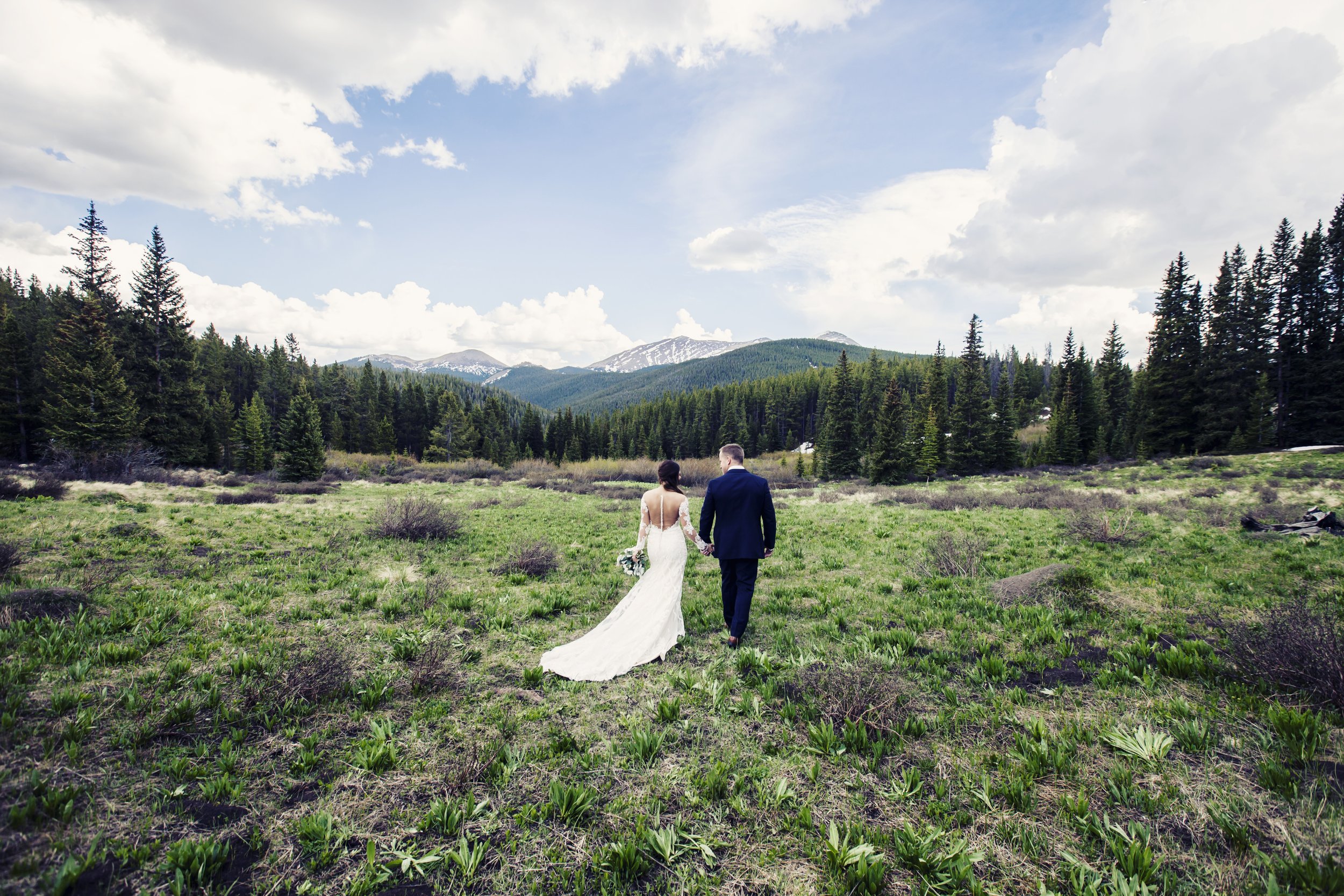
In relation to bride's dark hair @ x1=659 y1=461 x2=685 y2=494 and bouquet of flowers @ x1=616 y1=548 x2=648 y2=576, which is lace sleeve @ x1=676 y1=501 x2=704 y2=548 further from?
bouquet of flowers @ x1=616 y1=548 x2=648 y2=576

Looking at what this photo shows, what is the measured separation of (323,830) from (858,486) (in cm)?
3686

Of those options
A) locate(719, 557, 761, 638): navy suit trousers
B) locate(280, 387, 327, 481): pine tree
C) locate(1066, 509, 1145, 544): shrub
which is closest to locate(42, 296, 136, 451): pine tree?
locate(280, 387, 327, 481): pine tree

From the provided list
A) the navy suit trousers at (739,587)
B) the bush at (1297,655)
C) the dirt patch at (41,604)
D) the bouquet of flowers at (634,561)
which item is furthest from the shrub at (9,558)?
the bush at (1297,655)

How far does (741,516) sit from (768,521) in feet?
1.36

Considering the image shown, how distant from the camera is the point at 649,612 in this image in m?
6.98

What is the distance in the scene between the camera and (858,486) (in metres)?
36.2

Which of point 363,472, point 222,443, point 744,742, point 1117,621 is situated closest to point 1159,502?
point 1117,621

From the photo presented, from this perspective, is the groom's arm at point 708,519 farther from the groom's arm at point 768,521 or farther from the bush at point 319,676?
the bush at point 319,676

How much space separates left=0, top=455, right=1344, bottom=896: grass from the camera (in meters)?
3.03

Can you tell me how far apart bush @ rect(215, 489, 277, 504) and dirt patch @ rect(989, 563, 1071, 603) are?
2553 cm

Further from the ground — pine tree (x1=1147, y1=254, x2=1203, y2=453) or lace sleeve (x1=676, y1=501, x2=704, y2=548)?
pine tree (x1=1147, y1=254, x2=1203, y2=453)

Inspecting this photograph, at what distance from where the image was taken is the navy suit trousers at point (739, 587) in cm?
678

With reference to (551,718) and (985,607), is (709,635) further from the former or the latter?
(985,607)

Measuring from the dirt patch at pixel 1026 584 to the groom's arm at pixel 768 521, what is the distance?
14.3ft
